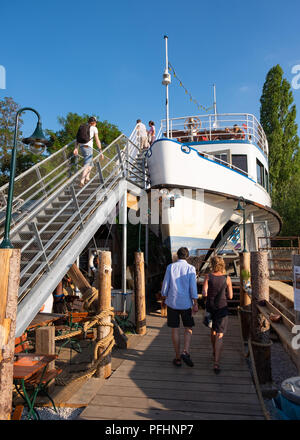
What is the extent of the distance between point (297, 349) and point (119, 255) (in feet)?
33.6

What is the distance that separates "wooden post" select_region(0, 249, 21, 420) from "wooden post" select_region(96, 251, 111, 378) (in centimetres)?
167

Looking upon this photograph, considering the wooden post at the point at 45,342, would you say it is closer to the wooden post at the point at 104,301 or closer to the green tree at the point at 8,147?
the wooden post at the point at 104,301

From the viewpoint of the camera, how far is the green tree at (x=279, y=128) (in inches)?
1133

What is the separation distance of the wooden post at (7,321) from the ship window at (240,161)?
9.64 m

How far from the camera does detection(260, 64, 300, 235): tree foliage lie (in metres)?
28.7

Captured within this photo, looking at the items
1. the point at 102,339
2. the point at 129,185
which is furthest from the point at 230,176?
the point at 102,339

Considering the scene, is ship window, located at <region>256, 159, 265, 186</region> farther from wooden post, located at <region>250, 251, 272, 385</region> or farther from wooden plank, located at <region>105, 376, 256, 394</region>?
wooden plank, located at <region>105, 376, 256, 394</region>

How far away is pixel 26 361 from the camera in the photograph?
3.23 meters

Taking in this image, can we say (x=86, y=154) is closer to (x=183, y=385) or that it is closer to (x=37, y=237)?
(x=37, y=237)

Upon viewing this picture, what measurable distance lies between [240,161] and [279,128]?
69.6 ft

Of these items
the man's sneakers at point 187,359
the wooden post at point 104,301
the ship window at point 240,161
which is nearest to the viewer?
the wooden post at point 104,301

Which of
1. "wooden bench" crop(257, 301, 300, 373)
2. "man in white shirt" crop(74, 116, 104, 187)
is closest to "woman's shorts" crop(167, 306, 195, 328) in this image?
"wooden bench" crop(257, 301, 300, 373)

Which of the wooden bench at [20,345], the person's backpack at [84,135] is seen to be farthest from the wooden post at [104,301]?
the person's backpack at [84,135]

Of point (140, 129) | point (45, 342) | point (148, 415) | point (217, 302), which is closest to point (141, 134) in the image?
point (140, 129)
